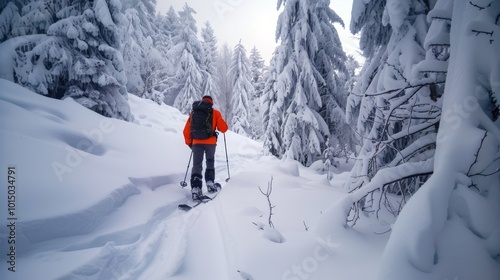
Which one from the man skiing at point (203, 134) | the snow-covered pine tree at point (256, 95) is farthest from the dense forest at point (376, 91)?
the snow-covered pine tree at point (256, 95)

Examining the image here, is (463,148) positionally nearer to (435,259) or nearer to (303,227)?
(435,259)

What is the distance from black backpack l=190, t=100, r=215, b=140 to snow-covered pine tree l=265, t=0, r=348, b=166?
4701 mm

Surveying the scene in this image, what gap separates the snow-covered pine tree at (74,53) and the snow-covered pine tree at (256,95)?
20.5m

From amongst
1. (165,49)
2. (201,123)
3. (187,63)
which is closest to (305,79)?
(201,123)

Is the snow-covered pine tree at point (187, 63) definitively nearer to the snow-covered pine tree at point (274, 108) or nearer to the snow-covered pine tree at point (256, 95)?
the snow-covered pine tree at point (256, 95)

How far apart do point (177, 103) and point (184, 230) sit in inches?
906

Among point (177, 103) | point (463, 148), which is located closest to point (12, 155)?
point (463, 148)

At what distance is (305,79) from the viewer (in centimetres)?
925

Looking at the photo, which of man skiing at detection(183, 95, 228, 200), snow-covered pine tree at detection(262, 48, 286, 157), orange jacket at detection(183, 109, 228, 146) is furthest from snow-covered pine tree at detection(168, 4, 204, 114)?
man skiing at detection(183, 95, 228, 200)

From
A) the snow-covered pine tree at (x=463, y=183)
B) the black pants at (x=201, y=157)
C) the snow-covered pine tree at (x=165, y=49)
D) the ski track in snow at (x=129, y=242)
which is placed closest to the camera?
the snow-covered pine tree at (x=463, y=183)

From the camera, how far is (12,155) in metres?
3.09

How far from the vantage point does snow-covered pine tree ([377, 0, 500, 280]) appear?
1.33 metres

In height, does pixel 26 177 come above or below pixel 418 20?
below

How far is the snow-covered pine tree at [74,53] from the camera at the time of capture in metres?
7.14
